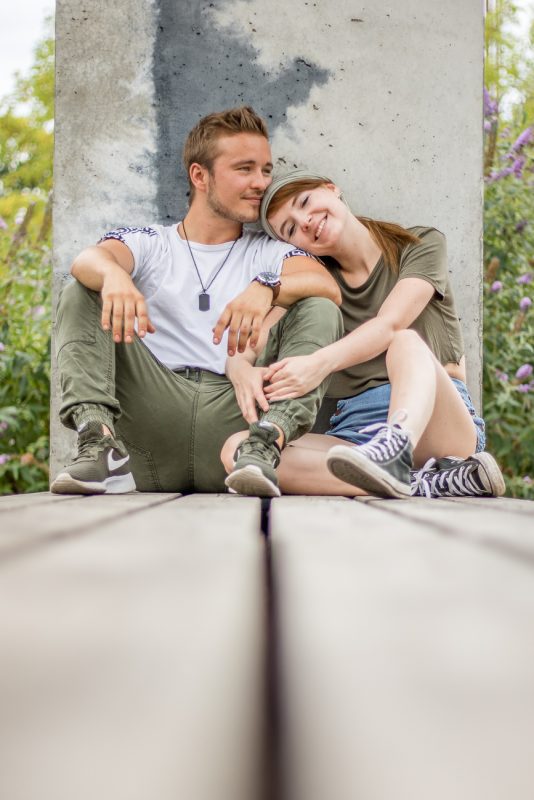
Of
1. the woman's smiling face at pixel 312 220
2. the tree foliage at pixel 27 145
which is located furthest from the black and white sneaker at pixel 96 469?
the tree foliage at pixel 27 145

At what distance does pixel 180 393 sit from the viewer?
2.08 metres

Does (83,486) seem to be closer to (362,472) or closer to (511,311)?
(362,472)

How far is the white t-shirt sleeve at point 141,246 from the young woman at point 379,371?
1.13 feet

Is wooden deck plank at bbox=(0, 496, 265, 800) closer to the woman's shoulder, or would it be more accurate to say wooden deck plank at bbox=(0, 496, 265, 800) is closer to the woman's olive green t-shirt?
the woman's olive green t-shirt

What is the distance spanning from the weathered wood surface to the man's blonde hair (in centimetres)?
219

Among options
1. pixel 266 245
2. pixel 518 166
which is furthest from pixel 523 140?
pixel 266 245

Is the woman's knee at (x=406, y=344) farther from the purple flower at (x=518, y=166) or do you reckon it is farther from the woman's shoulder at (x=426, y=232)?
the purple flower at (x=518, y=166)

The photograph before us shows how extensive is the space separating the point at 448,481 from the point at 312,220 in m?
0.95

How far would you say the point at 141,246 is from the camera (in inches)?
91.6

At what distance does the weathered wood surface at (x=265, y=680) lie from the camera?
16cm

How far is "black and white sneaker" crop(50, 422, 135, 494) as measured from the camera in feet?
5.25

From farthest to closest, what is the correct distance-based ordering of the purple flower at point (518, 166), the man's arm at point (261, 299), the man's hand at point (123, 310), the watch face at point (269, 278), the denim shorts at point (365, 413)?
the purple flower at point (518, 166) < the denim shorts at point (365, 413) < the watch face at point (269, 278) < the man's arm at point (261, 299) < the man's hand at point (123, 310)

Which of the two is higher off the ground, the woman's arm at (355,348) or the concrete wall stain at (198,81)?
the concrete wall stain at (198,81)

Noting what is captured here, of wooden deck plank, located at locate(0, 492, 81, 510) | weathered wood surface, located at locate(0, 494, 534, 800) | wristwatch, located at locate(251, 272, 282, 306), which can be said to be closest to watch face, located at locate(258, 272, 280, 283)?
wristwatch, located at locate(251, 272, 282, 306)
